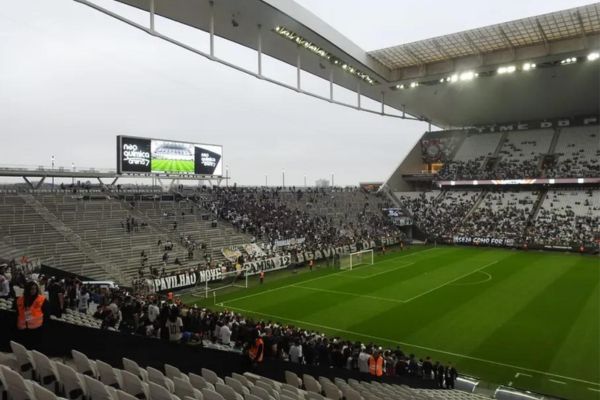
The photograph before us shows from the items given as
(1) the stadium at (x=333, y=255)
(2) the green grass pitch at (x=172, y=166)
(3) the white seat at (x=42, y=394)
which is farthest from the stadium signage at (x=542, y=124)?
(3) the white seat at (x=42, y=394)

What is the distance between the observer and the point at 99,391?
560 cm

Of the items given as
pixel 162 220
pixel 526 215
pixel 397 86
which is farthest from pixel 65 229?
pixel 526 215

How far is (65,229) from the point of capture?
28.7 meters

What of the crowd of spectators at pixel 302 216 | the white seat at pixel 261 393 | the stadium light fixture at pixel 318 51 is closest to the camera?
the white seat at pixel 261 393

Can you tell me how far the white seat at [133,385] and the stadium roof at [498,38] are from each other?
26065 millimetres

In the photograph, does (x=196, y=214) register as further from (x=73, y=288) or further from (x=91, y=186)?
(x=73, y=288)

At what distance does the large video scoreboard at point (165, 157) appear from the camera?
115ft

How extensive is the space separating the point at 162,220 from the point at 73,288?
1920cm

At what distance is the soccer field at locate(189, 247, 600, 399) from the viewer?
15.5 metres

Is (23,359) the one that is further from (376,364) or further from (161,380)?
(376,364)

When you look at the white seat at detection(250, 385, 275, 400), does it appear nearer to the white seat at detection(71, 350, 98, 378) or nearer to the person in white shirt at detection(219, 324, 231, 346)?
the white seat at detection(71, 350, 98, 378)

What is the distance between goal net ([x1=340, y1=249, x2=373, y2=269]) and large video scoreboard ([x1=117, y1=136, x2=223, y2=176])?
48.0 ft

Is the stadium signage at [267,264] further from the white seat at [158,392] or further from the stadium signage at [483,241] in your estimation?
the white seat at [158,392]

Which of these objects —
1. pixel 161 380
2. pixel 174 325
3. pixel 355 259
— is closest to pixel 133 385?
pixel 161 380
